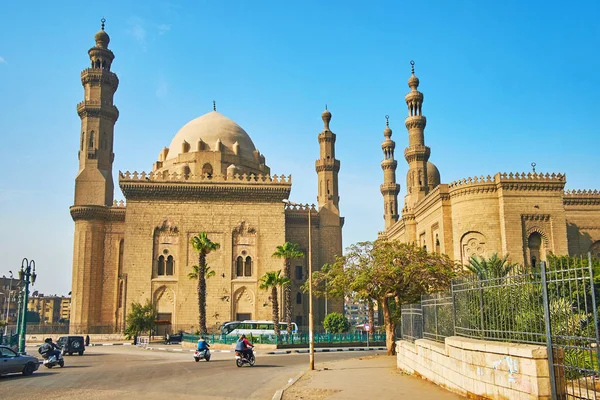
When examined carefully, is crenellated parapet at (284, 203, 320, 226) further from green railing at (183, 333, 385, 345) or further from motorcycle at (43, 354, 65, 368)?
motorcycle at (43, 354, 65, 368)

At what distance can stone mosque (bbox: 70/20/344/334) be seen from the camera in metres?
37.5

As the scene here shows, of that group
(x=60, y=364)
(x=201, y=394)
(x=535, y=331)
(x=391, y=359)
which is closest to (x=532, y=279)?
(x=535, y=331)

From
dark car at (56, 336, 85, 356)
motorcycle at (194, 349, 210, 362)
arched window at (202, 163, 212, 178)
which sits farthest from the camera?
arched window at (202, 163, 212, 178)

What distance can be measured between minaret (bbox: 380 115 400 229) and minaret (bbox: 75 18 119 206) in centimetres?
2321

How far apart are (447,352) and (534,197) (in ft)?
77.5

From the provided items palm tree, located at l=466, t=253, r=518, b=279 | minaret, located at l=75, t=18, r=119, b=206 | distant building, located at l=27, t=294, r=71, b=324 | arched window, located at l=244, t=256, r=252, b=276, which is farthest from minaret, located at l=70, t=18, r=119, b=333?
distant building, located at l=27, t=294, r=71, b=324

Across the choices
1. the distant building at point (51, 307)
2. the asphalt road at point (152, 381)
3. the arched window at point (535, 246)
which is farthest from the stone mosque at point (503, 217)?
the distant building at point (51, 307)

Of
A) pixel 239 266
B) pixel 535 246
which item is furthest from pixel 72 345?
pixel 535 246

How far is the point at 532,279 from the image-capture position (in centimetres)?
816

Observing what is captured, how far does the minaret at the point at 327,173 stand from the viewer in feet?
143

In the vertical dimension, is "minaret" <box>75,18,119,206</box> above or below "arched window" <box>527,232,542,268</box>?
above

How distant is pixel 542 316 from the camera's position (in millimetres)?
8133

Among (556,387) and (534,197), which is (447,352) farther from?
(534,197)

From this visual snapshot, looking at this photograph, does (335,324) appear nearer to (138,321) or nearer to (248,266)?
(248,266)
